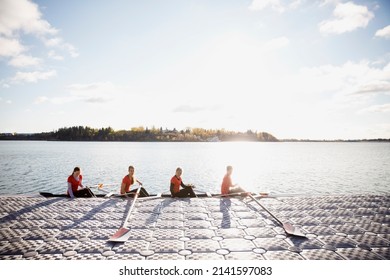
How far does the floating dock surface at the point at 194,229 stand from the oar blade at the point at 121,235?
162 millimetres

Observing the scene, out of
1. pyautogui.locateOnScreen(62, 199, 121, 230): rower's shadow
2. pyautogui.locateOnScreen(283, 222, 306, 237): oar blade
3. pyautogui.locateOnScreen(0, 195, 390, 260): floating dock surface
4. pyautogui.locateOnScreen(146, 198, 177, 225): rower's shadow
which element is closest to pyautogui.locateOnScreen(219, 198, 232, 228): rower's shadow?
pyautogui.locateOnScreen(0, 195, 390, 260): floating dock surface

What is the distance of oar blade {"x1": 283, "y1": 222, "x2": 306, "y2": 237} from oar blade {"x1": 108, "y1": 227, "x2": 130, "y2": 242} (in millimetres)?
4786

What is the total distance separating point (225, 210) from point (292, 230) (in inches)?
116

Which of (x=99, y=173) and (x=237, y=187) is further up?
(x=237, y=187)

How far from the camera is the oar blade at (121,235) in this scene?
6881 millimetres

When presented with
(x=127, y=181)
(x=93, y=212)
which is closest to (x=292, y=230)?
(x=93, y=212)

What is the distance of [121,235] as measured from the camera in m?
7.15

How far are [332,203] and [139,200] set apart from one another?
8.65 metres

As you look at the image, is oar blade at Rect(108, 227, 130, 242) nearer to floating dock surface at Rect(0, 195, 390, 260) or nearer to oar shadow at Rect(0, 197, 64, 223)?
floating dock surface at Rect(0, 195, 390, 260)

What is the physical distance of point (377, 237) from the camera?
7207 mm

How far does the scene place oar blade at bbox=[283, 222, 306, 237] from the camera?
23.9 ft

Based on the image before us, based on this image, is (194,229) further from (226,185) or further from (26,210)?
(26,210)
